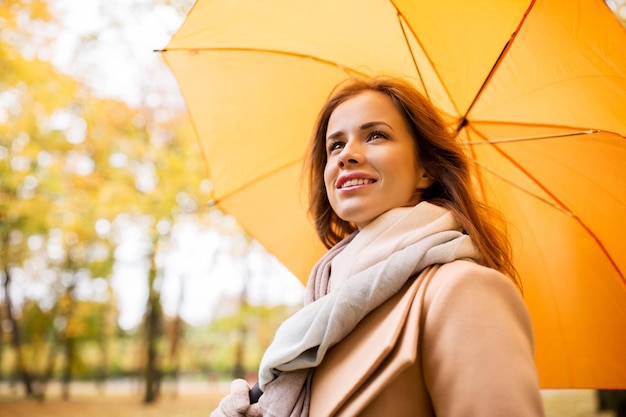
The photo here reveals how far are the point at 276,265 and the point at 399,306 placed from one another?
12.0 meters

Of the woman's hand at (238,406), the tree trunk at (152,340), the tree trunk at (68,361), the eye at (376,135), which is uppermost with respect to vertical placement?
the eye at (376,135)

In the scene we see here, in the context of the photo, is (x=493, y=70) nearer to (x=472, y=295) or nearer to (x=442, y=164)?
(x=442, y=164)

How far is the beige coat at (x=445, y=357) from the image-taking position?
116cm

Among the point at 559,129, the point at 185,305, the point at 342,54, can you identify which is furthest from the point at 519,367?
the point at 185,305

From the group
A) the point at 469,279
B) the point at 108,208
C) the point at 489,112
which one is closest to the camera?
the point at 469,279

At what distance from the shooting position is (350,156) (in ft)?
5.80

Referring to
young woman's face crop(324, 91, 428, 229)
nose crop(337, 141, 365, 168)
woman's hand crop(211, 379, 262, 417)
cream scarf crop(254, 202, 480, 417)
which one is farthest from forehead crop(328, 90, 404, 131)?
woman's hand crop(211, 379, 262, 417)

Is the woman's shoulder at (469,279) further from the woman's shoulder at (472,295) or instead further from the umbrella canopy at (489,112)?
the umbrella canopy at (489,112)

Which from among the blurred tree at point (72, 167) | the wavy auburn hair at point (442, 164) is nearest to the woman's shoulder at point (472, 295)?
the wavy auburn hair at point (442, 164)

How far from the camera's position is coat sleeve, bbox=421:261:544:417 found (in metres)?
1.15

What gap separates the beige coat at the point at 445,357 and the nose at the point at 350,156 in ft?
1.67

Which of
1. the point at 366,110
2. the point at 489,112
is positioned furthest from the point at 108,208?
the point at 366,110

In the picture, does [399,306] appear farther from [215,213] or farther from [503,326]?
[215,213]

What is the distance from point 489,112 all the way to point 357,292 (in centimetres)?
145
